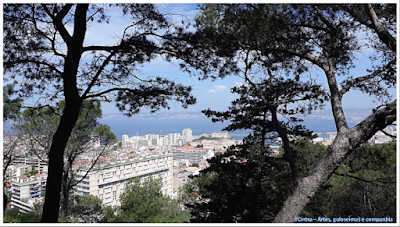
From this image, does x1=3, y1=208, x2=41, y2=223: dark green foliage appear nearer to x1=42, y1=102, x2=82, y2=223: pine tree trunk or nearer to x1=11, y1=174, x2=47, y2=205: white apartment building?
x1=42, y1=102, x2=82, y2=223: pine tree trunk

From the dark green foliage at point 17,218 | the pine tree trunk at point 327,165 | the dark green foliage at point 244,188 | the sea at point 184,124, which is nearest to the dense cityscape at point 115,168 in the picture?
the sea at point 184,124

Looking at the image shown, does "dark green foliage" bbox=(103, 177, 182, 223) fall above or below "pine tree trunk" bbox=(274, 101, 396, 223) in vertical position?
below

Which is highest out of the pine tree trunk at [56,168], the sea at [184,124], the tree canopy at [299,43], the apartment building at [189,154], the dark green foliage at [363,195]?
the tree canopy at [299,43]

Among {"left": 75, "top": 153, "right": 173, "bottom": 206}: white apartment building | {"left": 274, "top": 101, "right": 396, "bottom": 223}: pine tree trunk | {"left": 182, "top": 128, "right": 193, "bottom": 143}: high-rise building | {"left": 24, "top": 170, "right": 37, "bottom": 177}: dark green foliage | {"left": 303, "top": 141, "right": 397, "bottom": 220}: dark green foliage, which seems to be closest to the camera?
{"left": 274, "top": 101, "right": 396, "bottom": 223}: pine tree trunk

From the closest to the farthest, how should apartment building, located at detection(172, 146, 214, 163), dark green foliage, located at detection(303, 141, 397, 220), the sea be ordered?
the sea
dark green foliage, located at detection(303, 141, 397, 220)
apartment building, located at detection(172, 146, 214, 163)

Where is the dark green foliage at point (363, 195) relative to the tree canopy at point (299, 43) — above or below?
below

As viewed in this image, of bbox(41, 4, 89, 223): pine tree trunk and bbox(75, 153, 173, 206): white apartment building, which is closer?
bbox(41, 4, 89, 223): pine tree trunk

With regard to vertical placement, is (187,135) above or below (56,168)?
above

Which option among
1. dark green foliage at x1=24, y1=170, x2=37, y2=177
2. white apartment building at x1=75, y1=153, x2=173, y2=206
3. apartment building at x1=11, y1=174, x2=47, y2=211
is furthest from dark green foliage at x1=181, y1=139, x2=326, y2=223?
dark green foliage at x1=24, y1=170, x2=37, y2=177

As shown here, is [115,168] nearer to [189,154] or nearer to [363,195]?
[189,154]

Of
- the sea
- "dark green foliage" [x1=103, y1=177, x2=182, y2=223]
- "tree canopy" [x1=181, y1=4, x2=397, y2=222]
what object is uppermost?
"tree canopy" [x1=181, y1=4, x2=397, y2=222]

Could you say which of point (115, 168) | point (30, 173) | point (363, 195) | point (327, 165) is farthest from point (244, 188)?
point (115, 168)

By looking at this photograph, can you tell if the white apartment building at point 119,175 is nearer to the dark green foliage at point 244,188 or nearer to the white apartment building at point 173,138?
the white apartment building at point 173,138

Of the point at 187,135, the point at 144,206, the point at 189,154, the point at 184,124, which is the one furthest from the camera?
the point at 187,135
